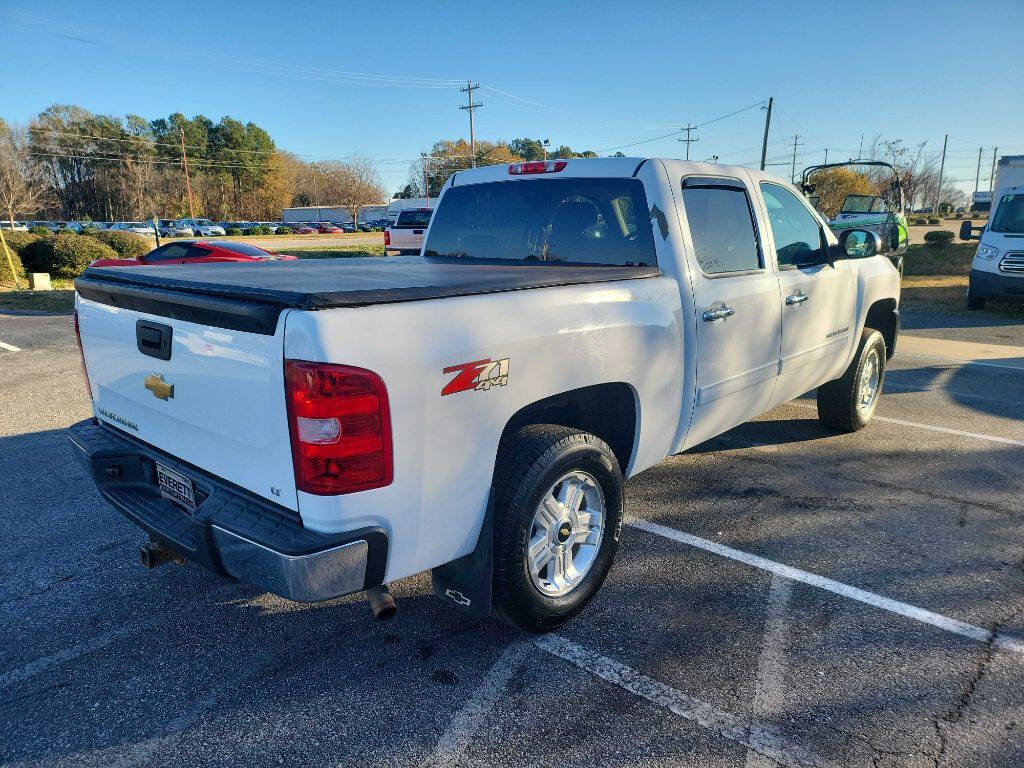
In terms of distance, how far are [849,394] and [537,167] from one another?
3.26 m

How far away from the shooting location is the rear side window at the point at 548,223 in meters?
3.58

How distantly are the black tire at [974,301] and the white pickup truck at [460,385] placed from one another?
10.8 m

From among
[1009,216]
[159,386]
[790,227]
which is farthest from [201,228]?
[159,386]

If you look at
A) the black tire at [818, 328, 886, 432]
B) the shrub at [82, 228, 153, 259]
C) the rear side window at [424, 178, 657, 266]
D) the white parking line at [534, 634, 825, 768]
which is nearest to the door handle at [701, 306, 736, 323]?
the rear side window at [424, 178, 657, 266]

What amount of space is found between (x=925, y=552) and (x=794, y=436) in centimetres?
203

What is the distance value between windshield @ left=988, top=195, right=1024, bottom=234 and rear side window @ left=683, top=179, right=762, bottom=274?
11342 mm

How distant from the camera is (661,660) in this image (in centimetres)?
278

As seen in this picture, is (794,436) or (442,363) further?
(794,436)

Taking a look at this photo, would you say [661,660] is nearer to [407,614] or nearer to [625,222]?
[407,614]

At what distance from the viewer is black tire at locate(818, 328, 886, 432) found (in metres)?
5.43

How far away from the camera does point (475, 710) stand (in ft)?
8.22

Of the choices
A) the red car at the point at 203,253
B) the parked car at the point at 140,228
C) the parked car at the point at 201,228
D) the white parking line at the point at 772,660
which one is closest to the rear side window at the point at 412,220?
the red car at the point at 203,253

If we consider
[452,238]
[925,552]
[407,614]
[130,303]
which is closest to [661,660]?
[407,614]

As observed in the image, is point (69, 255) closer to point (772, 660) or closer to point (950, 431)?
point (950, 431)
